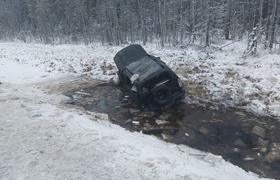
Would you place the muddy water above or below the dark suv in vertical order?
below

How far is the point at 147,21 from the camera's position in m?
29.9

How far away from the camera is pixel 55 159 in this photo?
18.7 ft

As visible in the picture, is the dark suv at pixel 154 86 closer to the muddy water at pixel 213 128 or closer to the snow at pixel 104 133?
the muddy water at pixel 213 128

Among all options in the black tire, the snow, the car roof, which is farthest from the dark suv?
the snow

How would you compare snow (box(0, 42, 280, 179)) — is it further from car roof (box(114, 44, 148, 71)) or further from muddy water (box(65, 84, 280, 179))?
car roof (box(114, 44, 148, 71))

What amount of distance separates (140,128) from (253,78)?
5.95m

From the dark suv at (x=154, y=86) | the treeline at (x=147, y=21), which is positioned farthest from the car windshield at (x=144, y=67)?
the treeline at (x=147, y=21)

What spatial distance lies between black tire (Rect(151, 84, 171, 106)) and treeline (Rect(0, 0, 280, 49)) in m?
8.28

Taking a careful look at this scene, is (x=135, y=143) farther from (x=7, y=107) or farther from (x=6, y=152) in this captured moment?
(x=7, y=107)

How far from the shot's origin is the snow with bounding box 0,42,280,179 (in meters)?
5.20

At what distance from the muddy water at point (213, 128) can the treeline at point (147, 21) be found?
7.65m

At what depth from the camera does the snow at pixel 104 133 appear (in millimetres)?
5199

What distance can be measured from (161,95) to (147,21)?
2186 cm

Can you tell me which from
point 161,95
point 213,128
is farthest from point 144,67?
point 213,128
